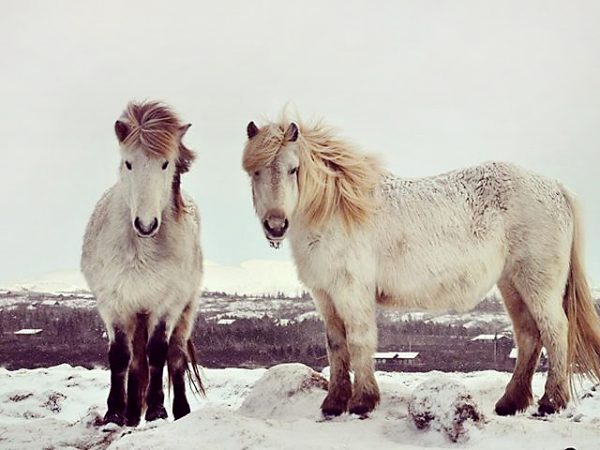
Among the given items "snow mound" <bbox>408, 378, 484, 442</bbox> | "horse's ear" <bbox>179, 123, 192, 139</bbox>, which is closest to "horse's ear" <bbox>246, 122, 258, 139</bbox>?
"horse's ear" <bbox>179, 123, 192, 139</bbox>

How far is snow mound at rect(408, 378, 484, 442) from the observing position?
261cm

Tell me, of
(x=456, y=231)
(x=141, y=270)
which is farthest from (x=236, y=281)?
(x=456, y=231)

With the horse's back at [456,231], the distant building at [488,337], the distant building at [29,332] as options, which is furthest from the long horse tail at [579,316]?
the distant building at [29,332]

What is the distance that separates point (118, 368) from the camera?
3109mm

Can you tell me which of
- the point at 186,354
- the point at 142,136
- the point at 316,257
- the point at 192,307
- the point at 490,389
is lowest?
the point at 490,389

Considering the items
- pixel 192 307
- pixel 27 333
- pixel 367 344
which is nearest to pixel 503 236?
pixel 367 344

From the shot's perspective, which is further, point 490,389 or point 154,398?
point 490,389

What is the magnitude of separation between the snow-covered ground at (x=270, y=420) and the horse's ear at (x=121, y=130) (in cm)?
119

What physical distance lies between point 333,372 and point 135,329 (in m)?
0.94

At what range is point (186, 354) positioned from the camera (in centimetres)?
348

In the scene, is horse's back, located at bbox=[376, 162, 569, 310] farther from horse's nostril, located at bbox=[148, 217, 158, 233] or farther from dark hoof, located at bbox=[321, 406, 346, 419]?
horse's nostril, located at bbox=[148, 217, 158, 233]

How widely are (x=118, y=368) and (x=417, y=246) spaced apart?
1490mm

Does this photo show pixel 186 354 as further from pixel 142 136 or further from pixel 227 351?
pixel 142 136

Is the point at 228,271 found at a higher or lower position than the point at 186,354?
higher
